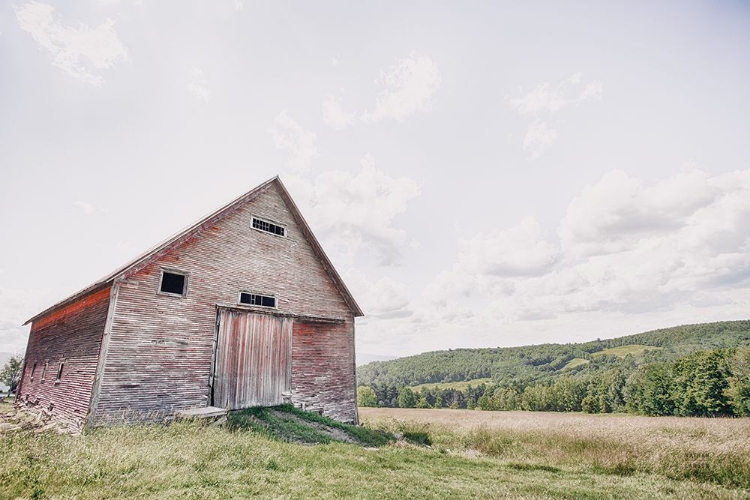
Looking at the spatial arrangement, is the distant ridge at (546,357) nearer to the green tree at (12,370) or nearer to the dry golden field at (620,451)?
the green tree at (12,370)

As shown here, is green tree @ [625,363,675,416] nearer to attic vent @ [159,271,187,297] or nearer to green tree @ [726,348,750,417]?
green tree @ [726,348,750,417]

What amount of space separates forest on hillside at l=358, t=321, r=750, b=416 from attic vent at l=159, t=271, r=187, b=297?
181 feet

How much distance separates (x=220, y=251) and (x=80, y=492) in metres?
10.1

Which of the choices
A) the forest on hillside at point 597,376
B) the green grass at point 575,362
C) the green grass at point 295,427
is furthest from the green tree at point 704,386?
the green grass at point 575,362

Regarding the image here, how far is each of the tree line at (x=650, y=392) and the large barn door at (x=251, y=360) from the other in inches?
2020

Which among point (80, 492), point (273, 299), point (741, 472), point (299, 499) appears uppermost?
point (273, 299)

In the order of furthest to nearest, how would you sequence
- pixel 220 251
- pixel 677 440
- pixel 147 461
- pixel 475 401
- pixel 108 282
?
pixel 475 401
pixel 220 251
pixel 108 282
pixel 677 440
pixel 147 461

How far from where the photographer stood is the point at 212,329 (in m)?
13.2

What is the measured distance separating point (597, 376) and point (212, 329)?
85561mm

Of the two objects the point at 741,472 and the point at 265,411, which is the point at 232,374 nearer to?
the point at 265,411

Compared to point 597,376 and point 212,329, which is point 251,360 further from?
point 597,376

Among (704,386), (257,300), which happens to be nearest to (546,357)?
(704,386)

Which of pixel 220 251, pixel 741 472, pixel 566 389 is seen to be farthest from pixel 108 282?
pixel 566 389

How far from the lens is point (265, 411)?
43.2 ft
